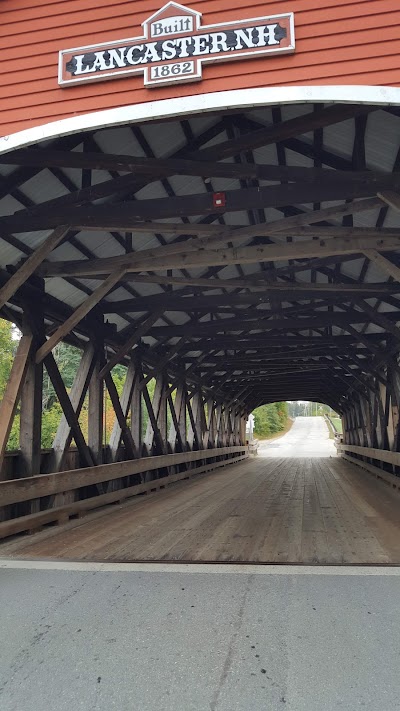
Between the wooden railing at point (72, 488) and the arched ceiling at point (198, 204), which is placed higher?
the arched ceiling at point (198, 204)

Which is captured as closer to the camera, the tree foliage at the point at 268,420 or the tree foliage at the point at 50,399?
the tree foliage at the point at 50,399

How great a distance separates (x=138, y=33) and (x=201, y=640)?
411 cm

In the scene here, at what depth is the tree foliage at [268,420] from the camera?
61.8 meters

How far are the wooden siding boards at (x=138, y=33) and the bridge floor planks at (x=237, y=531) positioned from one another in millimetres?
3611

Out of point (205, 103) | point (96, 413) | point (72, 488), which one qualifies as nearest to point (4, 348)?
point (96, 413)

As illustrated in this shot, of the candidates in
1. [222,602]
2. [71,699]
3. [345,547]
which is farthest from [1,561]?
[345,547]

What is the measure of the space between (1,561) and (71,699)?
242 centimetres

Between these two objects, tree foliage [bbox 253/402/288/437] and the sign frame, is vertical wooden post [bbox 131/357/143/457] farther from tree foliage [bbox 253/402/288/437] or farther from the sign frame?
tree foliage [bbox 253/402/288/437]

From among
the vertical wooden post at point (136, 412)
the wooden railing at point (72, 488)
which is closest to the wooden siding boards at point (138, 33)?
the wooden railing at point (72, 488)

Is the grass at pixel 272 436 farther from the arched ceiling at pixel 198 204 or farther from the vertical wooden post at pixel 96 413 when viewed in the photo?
the arched ceiling at pixel 198 204

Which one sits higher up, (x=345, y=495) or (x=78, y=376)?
(x=78, y=376)

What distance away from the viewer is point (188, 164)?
4.48 metres

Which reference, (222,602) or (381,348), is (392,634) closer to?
(222,602)

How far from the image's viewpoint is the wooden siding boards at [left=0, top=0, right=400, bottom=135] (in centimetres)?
349
